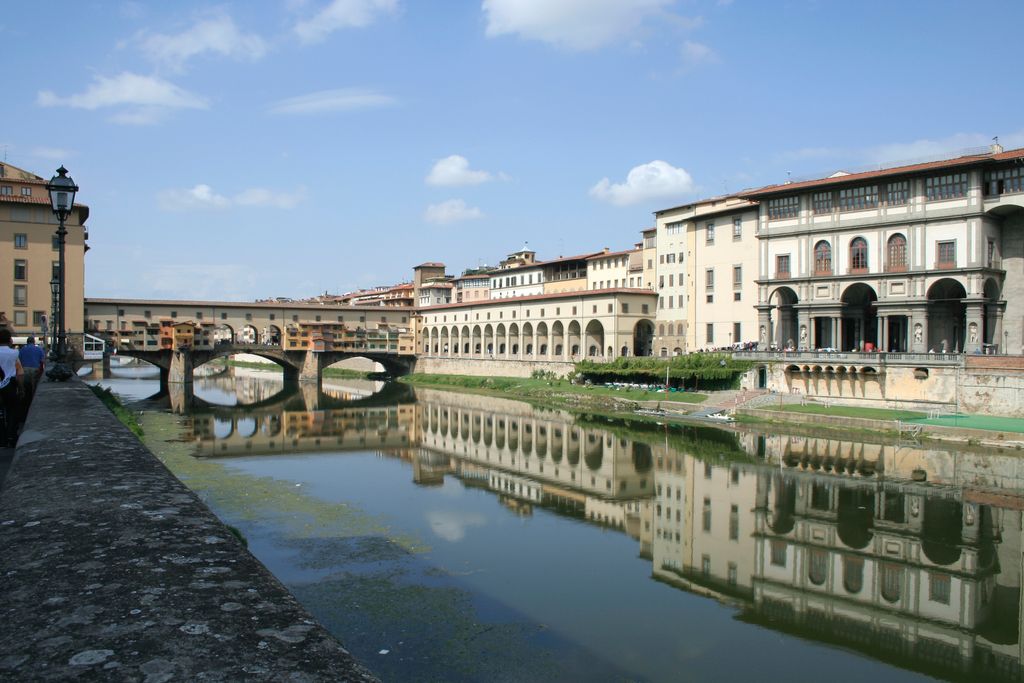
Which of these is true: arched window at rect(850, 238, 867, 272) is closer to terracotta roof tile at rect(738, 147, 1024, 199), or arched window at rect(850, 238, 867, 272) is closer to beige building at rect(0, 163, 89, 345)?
terracotta roof tile at rect(738, 147, 1024, 199)

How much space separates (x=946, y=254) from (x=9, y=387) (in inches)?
1738

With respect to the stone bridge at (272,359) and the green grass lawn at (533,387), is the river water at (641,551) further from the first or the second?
the stone bridge at (272,359)

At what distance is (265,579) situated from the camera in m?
3.67

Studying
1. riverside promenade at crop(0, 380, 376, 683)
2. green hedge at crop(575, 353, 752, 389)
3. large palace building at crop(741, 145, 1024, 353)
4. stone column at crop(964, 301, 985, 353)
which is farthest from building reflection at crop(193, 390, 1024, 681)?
riverside promenade at crop(0, 380, 376, 683)

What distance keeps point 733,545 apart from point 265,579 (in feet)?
59.9

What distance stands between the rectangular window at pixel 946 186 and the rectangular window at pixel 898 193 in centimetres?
107

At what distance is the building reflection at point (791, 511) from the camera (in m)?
14.9

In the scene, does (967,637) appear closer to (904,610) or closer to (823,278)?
(904,610)

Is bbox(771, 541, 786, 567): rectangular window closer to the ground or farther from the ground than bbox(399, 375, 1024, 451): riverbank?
closer to the ground

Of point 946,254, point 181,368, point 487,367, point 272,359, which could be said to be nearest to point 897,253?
point 946,254

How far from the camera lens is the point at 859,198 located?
4512 centimetres

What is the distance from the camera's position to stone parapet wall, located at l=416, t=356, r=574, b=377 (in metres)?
66.6

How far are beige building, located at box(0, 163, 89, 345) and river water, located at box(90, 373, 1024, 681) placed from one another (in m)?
28.1

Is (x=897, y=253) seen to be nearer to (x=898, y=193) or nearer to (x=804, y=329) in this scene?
(x=898, y=193)
